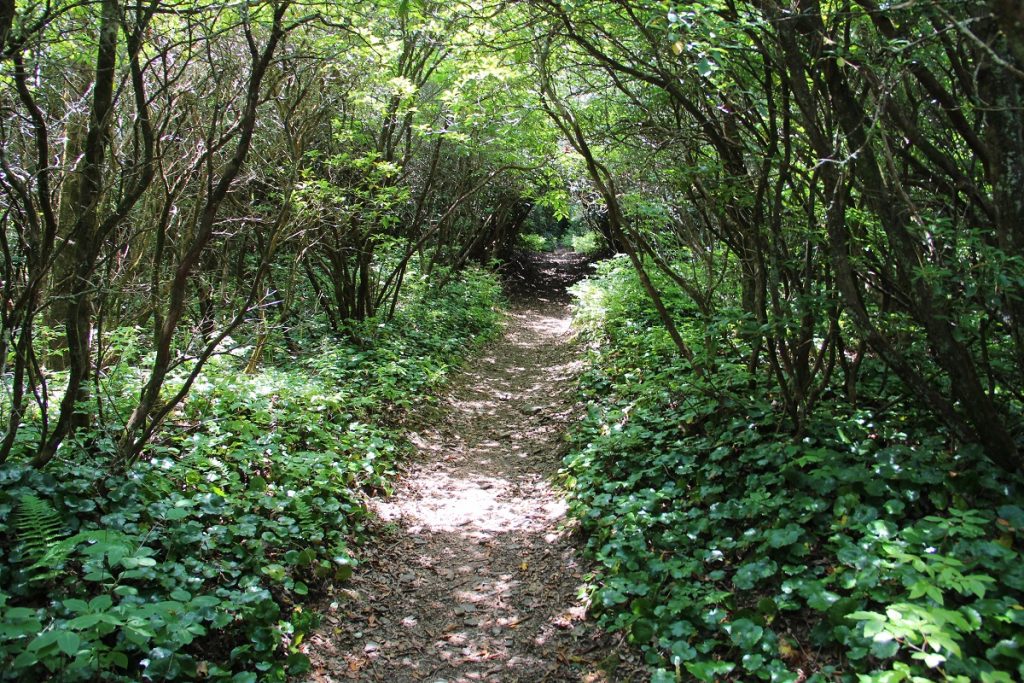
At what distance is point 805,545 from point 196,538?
3609 millimetres

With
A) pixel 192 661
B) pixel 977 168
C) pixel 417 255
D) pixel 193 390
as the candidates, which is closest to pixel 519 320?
pixel 417 255

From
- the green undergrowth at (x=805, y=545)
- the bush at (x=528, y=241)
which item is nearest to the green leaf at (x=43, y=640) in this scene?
the green undergrowth at (x=805, y=545)

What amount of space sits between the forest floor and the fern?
153 cm

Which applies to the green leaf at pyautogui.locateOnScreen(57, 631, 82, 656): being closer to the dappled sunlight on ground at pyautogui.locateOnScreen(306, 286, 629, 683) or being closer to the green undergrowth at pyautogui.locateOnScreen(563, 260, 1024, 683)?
the dappled sunlight on ground at pyautogui.locateOnScreen(306, 286, 629, 683)

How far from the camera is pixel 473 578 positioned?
15.1 feet

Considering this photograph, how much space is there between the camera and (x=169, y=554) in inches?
139

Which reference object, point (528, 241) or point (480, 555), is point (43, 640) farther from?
point (528, 241)

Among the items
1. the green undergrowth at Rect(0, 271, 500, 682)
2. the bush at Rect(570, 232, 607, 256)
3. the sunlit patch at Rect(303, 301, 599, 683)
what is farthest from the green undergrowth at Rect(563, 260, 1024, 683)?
the bush at Rect(570, 232, 607, 256)

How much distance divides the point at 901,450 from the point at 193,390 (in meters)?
5.83

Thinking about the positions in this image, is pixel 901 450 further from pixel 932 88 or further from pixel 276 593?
pixel 276 593

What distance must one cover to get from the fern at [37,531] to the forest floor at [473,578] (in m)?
1.53

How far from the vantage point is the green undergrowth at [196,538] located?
281 centimetres

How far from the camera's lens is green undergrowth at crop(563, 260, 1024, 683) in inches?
106

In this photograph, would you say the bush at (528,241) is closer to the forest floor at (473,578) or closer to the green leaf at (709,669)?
the forest floor at (473,578)
